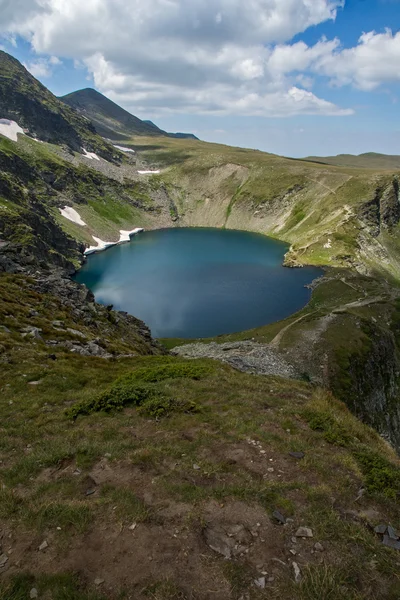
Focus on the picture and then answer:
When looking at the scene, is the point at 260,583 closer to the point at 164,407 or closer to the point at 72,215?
the point at 164,407

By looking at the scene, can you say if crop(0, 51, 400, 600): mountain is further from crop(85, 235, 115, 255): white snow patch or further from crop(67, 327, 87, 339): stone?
crop(85, 235, 115, 255): white snow patch

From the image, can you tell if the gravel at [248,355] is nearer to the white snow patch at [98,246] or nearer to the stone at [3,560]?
the stone at [3,560]

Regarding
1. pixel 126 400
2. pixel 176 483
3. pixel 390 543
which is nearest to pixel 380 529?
pixel 390 543

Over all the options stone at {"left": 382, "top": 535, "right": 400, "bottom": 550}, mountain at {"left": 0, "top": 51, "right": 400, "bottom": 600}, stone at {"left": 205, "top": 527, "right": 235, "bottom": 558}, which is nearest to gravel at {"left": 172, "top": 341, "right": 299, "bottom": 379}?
mountain at {"left": 0, "top": 51, "right": 400, "bottom": 600}

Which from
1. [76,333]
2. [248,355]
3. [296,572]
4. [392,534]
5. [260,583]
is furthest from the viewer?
[248,355]

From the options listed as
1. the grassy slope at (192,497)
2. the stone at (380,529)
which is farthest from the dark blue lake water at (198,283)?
the stone at (380,529)

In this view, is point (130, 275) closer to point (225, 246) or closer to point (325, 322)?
point (225, 246)
